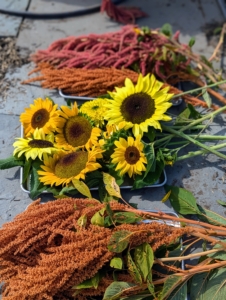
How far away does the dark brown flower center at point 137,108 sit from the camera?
1.36m

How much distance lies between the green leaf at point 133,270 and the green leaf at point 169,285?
0.06m

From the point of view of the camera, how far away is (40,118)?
56.2 inches

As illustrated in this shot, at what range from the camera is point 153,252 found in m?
1.05

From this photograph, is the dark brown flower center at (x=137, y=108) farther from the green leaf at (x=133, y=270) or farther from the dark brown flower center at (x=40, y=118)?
the green leaf at (x=133, y=270)

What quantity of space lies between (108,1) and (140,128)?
1.05 m

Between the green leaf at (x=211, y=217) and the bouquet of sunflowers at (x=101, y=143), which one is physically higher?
the bouquet of sunflowers at (x=101, y=143)

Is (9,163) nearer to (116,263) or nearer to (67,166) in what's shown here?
(67,166)

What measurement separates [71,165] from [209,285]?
0.55m

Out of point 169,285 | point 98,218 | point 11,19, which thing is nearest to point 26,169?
point 98,218

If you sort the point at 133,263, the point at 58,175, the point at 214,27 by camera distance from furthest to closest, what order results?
the point at 214,27, the point at 58,175, the point at 133,263

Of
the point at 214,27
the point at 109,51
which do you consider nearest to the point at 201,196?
the point at 109,51

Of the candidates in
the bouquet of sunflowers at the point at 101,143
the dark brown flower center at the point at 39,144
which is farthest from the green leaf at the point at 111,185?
the dark brown flower center at the point at 39,144

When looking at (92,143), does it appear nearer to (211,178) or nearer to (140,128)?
(140,128)

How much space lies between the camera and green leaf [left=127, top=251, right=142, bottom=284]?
1.03 meters
